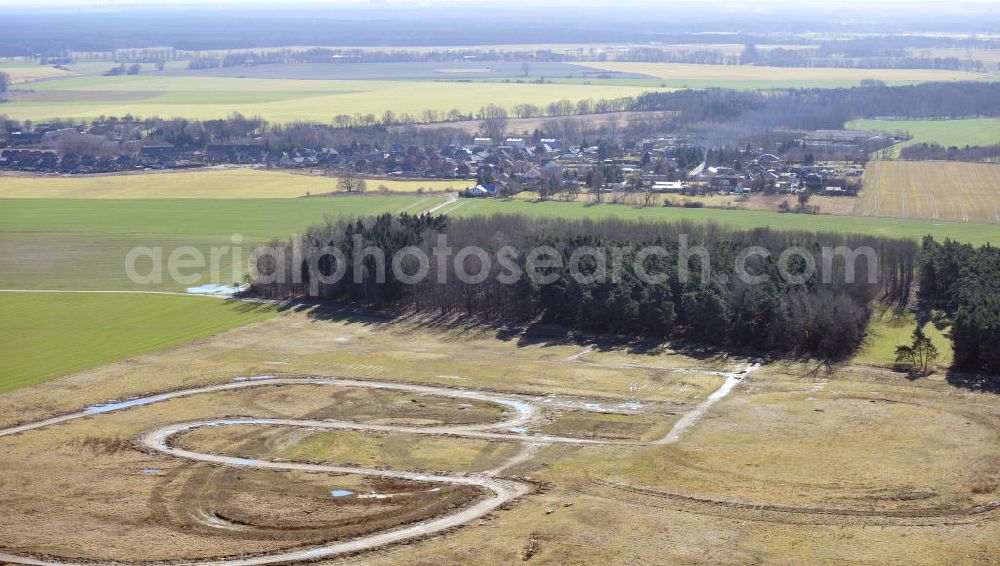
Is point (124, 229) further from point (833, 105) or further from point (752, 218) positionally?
point (833, 105)

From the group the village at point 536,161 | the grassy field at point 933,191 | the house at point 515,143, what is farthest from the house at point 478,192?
the grassy field at point 933,191

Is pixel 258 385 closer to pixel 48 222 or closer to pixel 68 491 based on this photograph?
pixel 68 491

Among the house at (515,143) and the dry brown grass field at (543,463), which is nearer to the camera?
the dry brown grass field at (543,463)

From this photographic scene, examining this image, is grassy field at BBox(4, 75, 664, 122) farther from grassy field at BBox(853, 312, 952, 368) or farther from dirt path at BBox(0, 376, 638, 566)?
dirt path at BBox(0, 376, 638, 566)

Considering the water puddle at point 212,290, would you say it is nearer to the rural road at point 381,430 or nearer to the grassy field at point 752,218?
Result: the rural road at point 381,430

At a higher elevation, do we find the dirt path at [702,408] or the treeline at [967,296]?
the treeline at [967,296]
